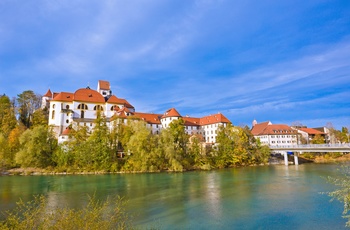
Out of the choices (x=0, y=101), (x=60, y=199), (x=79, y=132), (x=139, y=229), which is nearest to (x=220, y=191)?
(x=139, y=229)

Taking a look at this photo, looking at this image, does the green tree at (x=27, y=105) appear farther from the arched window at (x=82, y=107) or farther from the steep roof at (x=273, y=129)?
the steep roof at (x=273, y=129)

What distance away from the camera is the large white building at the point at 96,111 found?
51.7 metres

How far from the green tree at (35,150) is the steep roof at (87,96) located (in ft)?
48.9

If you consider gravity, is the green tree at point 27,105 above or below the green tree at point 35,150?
above

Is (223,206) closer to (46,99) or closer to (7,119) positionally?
(7,119)

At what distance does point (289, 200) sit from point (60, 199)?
56.8ft

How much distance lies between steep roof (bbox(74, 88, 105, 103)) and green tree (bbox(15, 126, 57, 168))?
14.9 m

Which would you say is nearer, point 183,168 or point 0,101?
point 183,168

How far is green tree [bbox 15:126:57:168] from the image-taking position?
38.2 meters

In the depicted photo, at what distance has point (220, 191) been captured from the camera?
2131 cm

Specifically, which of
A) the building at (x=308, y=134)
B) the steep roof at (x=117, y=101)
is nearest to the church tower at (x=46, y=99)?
the steep roof at (x=117, y=101)

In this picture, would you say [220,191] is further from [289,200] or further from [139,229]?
[139,229]

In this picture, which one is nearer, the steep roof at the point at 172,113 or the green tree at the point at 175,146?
the green tree at the point at 175,146

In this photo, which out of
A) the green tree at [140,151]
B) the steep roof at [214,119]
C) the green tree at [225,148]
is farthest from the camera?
the steep roof at [214,119]
